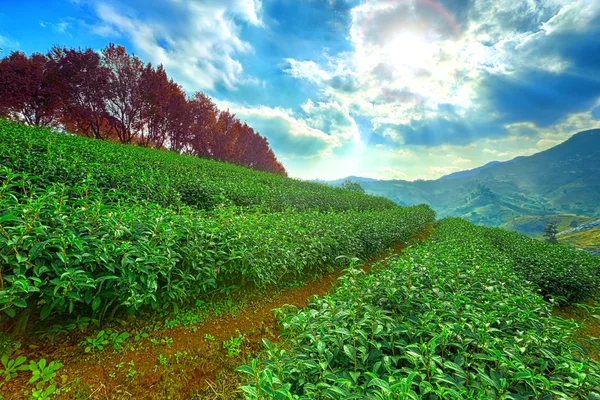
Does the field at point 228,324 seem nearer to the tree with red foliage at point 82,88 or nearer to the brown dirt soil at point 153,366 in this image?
the brown dirt soil at point 153,366

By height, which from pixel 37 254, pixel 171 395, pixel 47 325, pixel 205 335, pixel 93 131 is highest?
pixel 93 131

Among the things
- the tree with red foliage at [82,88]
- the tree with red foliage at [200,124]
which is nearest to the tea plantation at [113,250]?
the tree with red foliage at [82,88]

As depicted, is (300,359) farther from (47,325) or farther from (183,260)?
(47,325)

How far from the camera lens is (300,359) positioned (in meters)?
1.98

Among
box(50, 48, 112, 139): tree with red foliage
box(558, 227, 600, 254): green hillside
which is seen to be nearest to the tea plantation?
box(50, 48, 112, 139): tree with red foliage

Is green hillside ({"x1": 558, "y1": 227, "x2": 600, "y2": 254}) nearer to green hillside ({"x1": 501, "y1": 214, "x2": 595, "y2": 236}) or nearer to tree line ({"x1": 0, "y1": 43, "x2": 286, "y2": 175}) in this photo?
green hillside ({"x1": 501, "y1": 214, "x2": 595, "y2": 236})

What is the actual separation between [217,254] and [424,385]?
10.8 ft

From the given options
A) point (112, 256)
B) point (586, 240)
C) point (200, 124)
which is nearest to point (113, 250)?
point (112, 256)

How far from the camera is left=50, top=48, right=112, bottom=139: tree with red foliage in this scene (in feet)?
82.4

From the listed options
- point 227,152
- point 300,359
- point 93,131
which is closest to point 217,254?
point 300,359

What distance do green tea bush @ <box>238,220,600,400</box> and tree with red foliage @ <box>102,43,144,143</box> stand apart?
115ft

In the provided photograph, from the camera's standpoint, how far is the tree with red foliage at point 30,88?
2172 cm

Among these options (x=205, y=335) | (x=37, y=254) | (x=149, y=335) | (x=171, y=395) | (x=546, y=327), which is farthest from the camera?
(x=205, y=335)

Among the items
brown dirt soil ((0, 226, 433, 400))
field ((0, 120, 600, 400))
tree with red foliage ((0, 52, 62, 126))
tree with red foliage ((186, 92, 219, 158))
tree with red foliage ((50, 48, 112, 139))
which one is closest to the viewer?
field ((0, 120, 600, 400))
